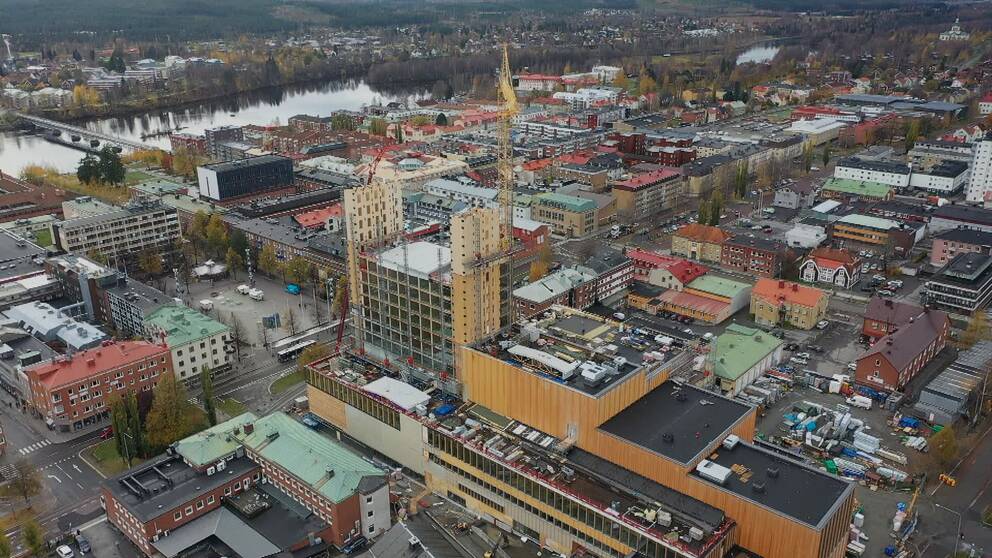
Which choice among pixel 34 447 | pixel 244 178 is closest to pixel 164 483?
pixel 34 447

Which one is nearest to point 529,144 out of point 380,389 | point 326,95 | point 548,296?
point 548,296

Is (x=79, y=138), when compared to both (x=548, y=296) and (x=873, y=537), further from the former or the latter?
(x=873, y=537)

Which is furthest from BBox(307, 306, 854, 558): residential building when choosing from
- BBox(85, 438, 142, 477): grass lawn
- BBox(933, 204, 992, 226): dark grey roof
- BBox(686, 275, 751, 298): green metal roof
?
BBox(933, 204, 992, 226): dark grey roof

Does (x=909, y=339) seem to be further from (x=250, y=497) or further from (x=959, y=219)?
(x=250, y=497)

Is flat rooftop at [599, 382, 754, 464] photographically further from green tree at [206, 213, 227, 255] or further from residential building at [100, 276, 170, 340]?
green tree at [206, 213, 227, 255]

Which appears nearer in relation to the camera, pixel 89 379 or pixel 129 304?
pixel 89 379
